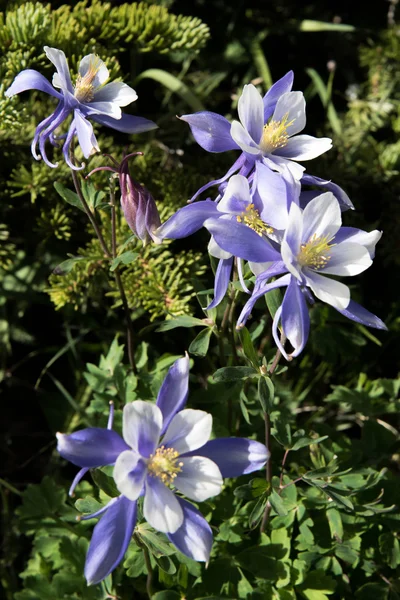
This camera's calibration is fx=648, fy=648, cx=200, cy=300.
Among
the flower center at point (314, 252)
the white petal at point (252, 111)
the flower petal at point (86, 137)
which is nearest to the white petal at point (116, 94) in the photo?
the flower petal at point (86, 137)

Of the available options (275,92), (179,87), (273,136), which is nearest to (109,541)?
(273,136)

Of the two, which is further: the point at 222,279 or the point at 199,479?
the point at 222,279

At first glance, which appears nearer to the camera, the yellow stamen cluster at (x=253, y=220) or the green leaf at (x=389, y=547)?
A: the yellow stamen cluster at (x=253, y=220)

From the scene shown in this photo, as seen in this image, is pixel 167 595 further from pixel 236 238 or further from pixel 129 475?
pixel 236 238

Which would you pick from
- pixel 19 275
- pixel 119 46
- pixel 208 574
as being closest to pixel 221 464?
pixel 208 574

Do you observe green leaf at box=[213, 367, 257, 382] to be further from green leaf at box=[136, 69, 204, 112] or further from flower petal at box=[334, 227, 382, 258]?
green leaf at box=[136, 69, 204, 112]

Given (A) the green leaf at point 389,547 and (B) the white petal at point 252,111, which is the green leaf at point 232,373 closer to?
(B) the white petal at point 252,111
